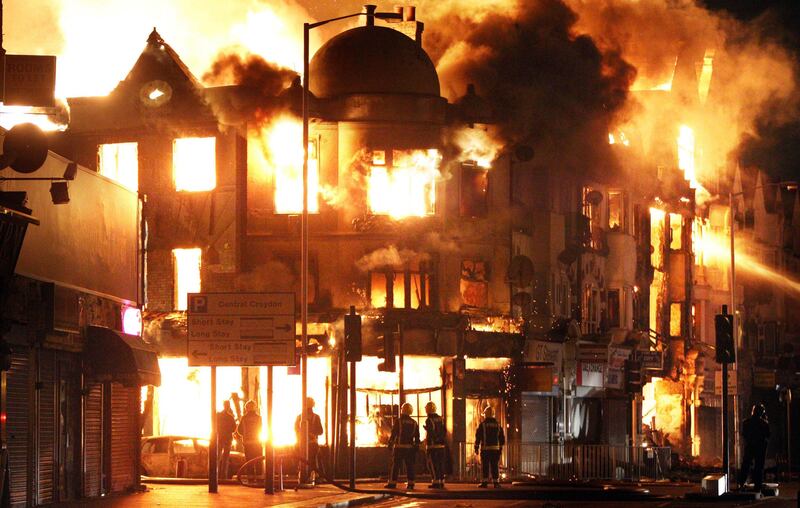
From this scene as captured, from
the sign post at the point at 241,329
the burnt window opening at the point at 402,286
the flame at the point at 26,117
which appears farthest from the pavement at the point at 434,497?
the burnt window opening at the point at 402,286

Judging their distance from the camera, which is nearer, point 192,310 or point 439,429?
point 192,310

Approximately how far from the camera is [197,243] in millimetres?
47688

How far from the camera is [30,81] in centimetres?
2453

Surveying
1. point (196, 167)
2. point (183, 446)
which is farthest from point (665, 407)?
point (183, 446)

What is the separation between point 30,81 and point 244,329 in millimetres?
7573

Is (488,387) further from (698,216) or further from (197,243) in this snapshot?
(698,216)

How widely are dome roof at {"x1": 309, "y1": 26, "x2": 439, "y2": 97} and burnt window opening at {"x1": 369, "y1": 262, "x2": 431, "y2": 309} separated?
5.26m

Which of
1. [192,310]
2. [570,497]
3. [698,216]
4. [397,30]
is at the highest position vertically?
[397,30]

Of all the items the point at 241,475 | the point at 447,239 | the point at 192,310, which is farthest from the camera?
the point at 447,239

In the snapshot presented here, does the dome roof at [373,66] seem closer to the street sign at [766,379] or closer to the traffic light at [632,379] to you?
the traffic light at [632,379]

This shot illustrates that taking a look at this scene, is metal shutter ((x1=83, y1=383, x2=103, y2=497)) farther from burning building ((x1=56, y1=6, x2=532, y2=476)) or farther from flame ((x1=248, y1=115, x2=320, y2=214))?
flame ((x1=248, y1=115, x2=320, y2=214))

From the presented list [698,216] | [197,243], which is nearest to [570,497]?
[197,243]

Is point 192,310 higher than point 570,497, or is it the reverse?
point 192,310

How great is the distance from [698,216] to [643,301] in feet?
23.3
